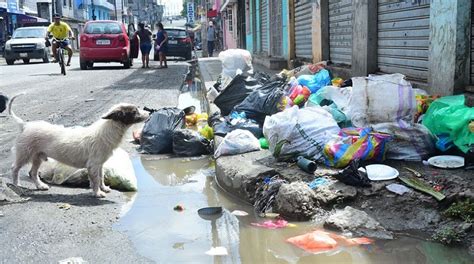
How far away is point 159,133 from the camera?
7000 mm

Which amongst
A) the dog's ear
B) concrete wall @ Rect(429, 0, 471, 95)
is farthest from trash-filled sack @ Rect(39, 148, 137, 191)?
concrete wall @ Rect(429, 0, 471, 95)

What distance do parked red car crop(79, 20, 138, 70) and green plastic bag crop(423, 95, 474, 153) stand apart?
55.0 feet

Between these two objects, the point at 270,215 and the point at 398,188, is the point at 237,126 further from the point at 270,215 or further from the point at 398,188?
the point at 398,188

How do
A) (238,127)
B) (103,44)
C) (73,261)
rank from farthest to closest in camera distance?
(103,44)
(238,127)
(73,261)

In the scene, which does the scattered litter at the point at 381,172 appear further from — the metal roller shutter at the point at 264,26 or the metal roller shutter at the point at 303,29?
the metal roller shutter at the point at 264,26

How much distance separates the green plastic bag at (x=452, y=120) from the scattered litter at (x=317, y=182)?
1.13 meters

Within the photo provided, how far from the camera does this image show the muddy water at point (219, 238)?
→ 3511mm

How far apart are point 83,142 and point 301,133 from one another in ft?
6.55

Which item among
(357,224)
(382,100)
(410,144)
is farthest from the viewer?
(382,100)

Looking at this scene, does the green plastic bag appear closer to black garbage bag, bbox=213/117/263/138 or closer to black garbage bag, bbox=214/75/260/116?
black garbage bag, bbox=213/117/263/138

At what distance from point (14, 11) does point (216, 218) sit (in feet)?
128

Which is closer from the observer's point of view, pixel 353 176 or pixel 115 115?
pixel 353 176

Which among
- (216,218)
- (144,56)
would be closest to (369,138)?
(216,218)

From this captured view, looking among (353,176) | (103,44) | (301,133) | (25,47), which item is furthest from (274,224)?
(25,47)
